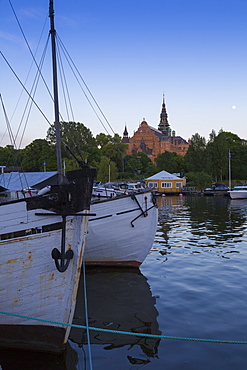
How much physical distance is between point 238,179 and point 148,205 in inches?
3443

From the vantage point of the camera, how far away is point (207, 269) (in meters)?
11.9

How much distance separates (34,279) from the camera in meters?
6.10

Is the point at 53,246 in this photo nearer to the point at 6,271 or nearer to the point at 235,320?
the point at 6,271

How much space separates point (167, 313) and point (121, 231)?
368 centimetres

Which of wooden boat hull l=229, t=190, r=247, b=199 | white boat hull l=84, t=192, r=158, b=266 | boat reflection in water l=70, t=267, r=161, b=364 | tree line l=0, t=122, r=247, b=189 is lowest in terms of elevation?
boat reflection in water l=70, t=267, r=161, b=364

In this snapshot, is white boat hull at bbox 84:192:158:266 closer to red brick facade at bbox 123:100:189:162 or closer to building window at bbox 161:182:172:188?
building window at bbox 161:182:172:188

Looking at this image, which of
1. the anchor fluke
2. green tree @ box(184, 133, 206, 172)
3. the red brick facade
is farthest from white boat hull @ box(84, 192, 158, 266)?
the red brick facade

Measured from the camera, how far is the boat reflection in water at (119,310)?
6.94 m

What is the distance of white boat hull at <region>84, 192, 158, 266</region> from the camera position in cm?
1122

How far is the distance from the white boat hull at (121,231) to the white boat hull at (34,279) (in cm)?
482

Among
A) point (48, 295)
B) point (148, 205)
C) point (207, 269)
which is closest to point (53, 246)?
point (48, 295)

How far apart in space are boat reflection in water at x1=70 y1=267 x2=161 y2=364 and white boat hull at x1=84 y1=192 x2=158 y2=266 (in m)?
0.41

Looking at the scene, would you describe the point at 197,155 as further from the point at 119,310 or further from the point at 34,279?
the point at 34,279

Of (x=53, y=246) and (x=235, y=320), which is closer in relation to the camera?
(x=53, y=246)
